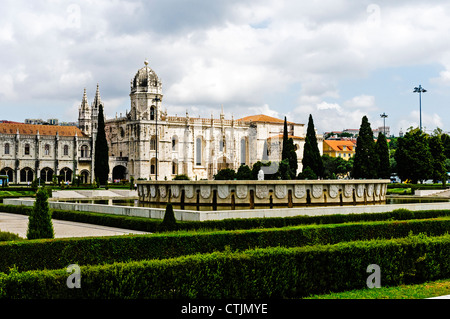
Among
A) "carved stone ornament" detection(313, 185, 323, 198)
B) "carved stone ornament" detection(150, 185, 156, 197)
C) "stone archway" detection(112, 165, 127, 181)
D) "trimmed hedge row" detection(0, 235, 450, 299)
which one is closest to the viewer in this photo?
"trimmed hedge row" detection(0, 235, 450, 299)

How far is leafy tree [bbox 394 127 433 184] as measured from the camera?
56031 mm

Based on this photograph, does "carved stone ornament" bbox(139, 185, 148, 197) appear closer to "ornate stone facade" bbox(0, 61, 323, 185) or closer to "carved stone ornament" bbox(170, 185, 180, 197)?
"carved stone ornament" bbox(170, 185, 180, 197)

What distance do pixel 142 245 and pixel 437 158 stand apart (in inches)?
2188

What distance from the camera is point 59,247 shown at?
1002 cm

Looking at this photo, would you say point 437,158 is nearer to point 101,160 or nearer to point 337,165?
point 337,165

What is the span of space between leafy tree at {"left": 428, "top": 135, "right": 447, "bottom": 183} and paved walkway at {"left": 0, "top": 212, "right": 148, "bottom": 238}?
4616 cm

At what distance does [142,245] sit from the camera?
34.6 feet

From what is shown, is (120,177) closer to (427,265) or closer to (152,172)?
(152,172)

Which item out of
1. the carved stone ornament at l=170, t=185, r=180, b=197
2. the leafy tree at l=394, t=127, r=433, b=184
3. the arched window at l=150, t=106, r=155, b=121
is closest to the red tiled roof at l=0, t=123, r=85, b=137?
the arched window at l=150, t=106, r=155, b=121

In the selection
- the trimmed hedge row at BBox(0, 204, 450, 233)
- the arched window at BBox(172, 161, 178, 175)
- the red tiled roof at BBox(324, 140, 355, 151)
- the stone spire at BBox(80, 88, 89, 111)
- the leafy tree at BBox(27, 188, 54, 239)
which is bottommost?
the trimmed hedge row at BBox(0, 204, 450, 233)

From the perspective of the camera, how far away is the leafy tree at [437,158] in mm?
57812

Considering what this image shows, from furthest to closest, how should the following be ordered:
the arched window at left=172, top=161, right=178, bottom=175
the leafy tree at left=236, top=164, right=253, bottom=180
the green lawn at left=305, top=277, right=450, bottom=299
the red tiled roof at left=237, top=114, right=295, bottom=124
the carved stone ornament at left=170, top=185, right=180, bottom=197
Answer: the red tiled roof at left=237, top=114, right=295, bottom=124 → the arched window at left=172, top=161, right=178, bottom=175 → the leafy tree at left=236, top=164, right=253, bottom=180 → the carved stone ornament at left=170, top=185, right=180, bottom=197 → the green lawn at left=305, top=277, right=450, bottom=299

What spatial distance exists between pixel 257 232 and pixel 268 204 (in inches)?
545

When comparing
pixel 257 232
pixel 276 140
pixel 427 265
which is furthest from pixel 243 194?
pixel 276 140
